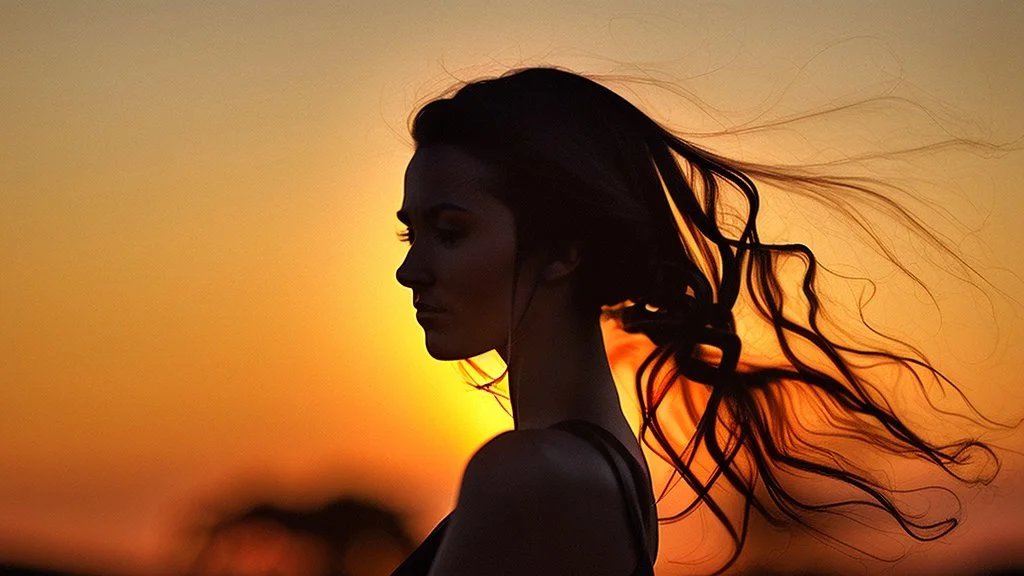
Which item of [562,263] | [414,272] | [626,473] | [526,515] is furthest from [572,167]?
[526,515]

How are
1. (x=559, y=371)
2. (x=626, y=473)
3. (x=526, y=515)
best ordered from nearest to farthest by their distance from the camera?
(x=526, y=515) → (x=626, y=473) → (x=559, y=371)

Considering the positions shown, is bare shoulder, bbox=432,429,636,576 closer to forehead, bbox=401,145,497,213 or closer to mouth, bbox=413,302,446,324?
mouth, bbox=413,302,446,324

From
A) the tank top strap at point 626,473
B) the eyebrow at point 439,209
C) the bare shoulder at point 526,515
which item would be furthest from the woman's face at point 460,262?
the bare shoulder at point 526,515

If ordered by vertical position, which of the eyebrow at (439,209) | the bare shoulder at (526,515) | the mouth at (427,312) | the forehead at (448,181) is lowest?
the bare shoulder at (526,515)

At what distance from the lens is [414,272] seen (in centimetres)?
278

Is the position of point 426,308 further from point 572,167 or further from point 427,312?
point 572,167

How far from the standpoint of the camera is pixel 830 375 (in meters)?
3.49

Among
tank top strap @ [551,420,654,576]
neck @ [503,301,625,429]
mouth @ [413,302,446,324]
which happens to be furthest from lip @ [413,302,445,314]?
tank top strap @ [551,420,654,576]

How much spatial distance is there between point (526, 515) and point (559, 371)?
400 mm

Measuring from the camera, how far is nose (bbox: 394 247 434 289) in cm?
277

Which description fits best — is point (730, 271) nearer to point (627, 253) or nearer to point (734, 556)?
point (627, 253)

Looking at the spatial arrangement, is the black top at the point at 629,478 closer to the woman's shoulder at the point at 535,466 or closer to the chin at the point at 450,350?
the woman's shoulder at the point at 535,466

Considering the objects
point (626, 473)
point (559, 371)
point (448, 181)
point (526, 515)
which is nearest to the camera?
point (526, 515)

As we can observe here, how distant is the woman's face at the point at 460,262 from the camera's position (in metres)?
2.74
